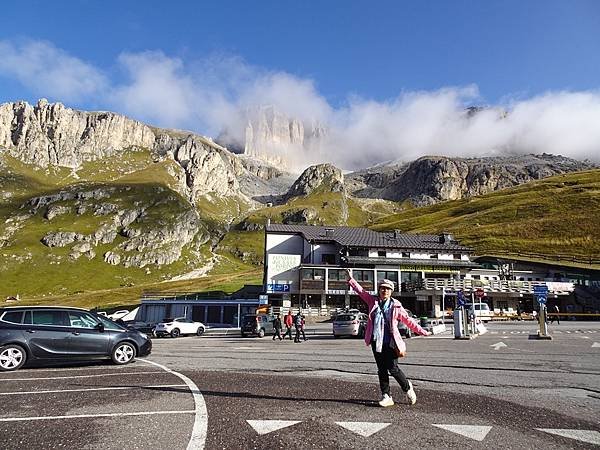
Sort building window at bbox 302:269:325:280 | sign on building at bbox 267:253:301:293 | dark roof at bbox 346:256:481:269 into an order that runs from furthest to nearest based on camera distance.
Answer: dark roof at bbox 346:256:481:269
sign on building at bbox 267:253:301:293
building window at bbox 302:269:325:280

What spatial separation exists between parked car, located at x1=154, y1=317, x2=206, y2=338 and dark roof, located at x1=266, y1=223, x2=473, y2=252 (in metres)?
29.7

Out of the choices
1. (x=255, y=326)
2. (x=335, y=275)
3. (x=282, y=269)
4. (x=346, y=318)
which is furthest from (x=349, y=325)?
(x=282, y=269)

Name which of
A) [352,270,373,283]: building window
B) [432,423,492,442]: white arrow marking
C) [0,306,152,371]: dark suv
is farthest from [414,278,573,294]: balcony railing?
[432,423,492,442]: white arrow marking

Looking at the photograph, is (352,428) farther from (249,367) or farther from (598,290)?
(598,290)

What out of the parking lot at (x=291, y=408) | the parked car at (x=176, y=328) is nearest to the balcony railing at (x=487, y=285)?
the parked car at (x=176, y=328)

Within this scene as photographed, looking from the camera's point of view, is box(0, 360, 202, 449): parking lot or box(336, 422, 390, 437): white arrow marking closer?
box(0, 360, 202, 449): parking lot

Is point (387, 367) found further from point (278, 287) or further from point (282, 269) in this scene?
point (282, 269)

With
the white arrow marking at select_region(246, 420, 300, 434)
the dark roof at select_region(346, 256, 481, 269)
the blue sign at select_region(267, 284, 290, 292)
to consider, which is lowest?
the white arrow marking at select_region(246, 420, 300, 434)

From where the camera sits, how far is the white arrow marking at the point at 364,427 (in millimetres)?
6855

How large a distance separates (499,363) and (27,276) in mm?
198676

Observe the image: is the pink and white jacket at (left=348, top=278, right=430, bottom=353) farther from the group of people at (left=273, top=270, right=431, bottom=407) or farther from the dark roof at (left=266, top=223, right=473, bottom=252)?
the dark roof at (left=266, top=223, right=473, bottom=252)

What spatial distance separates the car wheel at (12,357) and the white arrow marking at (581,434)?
14.4 m

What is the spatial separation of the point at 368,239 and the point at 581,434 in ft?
226

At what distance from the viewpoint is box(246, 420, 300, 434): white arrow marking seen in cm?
692
